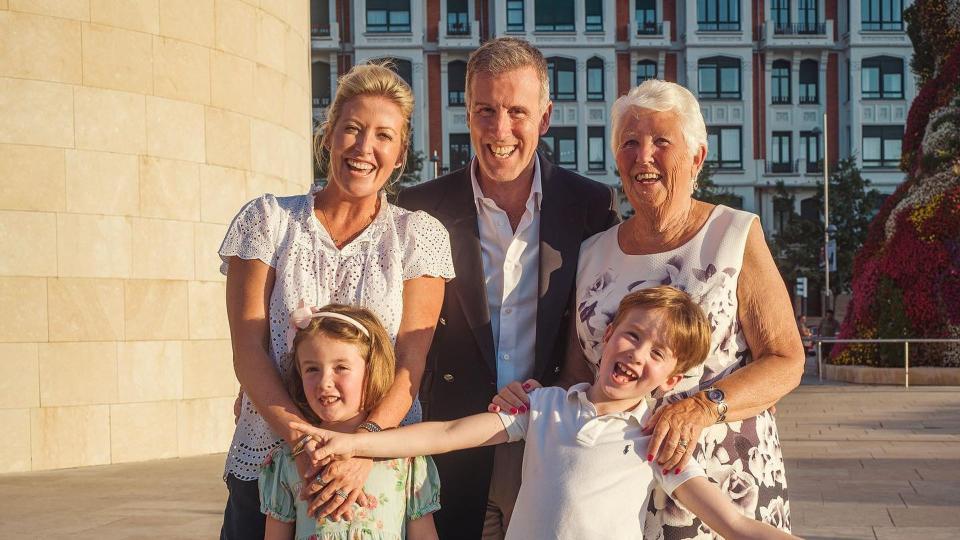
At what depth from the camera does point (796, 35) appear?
168 ft

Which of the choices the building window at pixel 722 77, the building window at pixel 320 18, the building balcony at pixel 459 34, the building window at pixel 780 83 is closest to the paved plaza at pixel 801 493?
the building balcony at pixel 459 34

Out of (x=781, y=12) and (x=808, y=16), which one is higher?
(x=781, y=12)

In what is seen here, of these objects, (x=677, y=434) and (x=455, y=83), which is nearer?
(x=677, y=434)

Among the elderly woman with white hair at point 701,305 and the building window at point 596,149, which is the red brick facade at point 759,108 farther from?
the elderly woman with white hair at point 701,305

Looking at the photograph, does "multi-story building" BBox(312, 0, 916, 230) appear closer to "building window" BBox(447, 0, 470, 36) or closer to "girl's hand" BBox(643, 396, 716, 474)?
"building window" BBox(447, 0, 470, 36)

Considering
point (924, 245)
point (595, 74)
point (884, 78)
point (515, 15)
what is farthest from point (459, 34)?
point (924, 245)

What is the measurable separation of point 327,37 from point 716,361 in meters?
48.7

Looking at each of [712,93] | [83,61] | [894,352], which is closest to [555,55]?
[712,93]

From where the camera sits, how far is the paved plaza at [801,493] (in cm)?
784

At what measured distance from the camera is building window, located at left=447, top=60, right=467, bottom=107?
51031mm

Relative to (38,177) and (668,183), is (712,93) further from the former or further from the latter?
(668,183)

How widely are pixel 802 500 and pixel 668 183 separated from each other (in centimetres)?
605

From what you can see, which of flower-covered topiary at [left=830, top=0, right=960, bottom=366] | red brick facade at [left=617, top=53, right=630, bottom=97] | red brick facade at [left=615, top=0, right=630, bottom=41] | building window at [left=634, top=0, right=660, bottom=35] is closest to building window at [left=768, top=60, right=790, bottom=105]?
building window at [left=634, top=0, right=660, bottom=35]

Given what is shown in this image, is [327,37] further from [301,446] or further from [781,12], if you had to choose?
[301,446]
